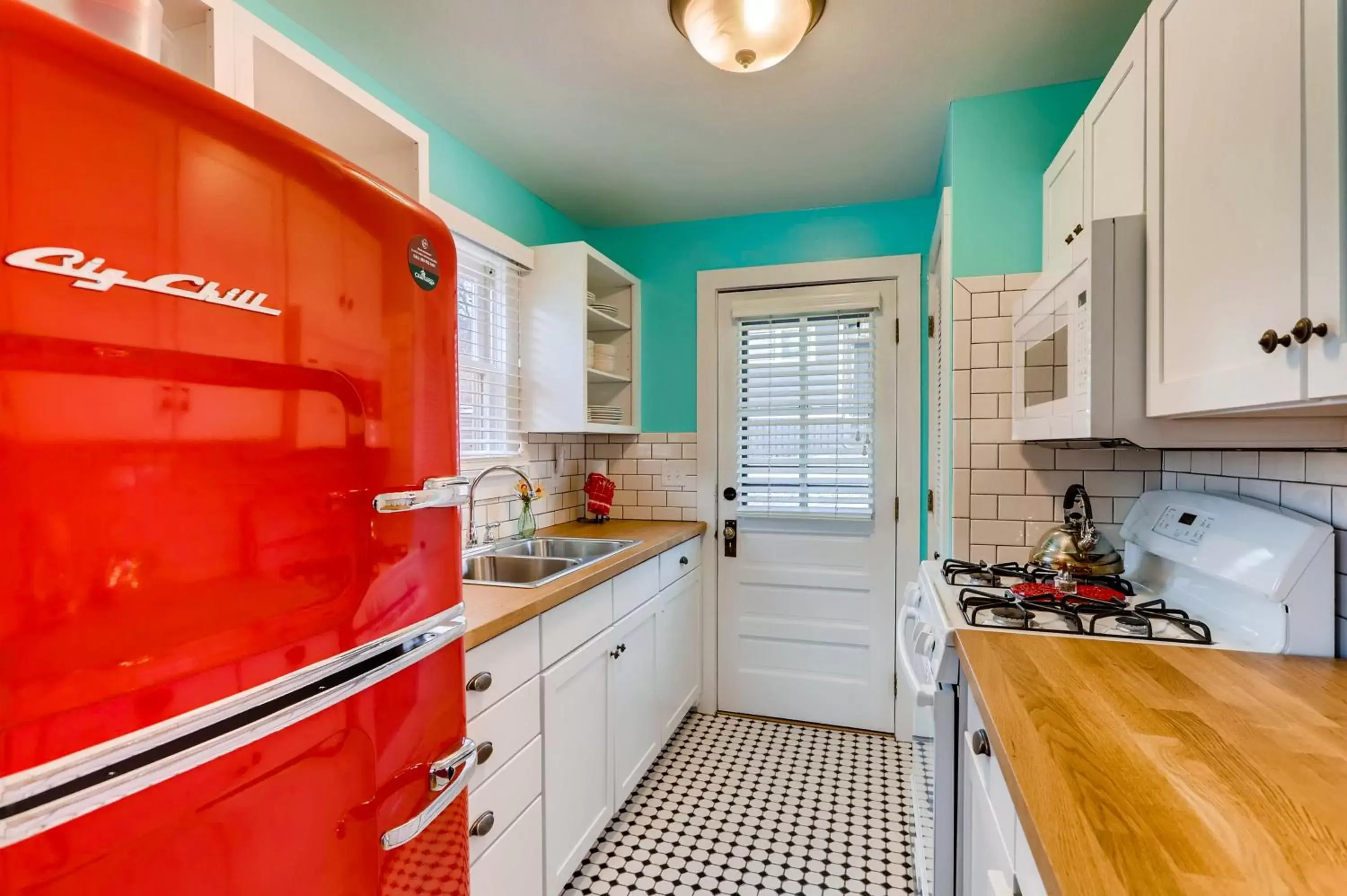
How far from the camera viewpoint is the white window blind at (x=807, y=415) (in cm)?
283

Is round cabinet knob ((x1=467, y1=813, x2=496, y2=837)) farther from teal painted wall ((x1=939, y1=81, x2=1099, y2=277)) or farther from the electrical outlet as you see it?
teal painted wall ((x1=939, y1=81, x2=1099, y2=277))

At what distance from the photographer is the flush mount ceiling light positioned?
1.48 m

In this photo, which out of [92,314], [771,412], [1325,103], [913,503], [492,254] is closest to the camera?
[92,314]

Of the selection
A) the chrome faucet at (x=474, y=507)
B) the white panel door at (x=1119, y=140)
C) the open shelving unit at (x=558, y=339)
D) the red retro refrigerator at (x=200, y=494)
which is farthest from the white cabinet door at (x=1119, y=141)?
the chrome faucet at (x=474, y=507)

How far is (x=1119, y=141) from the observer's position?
1376mm

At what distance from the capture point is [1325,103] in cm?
77

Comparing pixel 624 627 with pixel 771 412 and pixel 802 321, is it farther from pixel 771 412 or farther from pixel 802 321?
pixel 802 321

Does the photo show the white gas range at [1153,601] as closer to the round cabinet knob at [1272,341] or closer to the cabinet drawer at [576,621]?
the round cabinet knob at [1272,341]

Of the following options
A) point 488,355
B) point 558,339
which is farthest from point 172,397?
point 558,339

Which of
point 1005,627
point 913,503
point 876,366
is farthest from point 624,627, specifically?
point 876,366

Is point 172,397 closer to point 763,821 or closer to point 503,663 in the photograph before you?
point 503,663

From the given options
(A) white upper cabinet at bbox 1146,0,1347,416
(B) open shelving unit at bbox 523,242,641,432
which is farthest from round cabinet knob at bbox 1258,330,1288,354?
(B) open shelving unit at bbox 523,242,641,432

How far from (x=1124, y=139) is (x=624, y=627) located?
1859 millimetres

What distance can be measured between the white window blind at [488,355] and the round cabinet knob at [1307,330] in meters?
2.08
